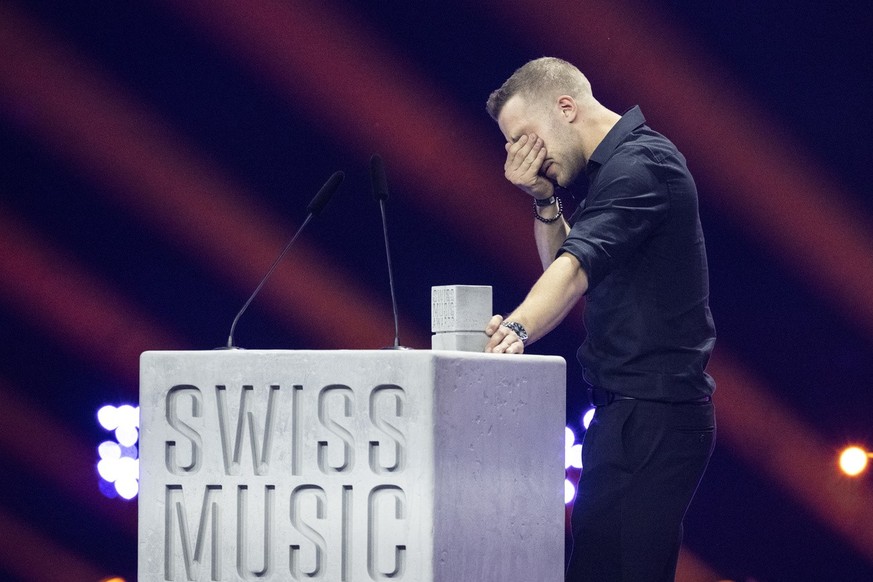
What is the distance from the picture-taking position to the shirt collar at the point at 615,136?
2.41 metres

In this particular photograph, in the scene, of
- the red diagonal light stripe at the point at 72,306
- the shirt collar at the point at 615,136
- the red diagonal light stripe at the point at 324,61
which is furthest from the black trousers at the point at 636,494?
the red diagonal light stripe at the point at 72,306

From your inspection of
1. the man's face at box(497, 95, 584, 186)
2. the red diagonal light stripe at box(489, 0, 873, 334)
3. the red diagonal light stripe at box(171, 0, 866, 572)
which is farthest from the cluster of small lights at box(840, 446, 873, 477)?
the man's face at box(497, 95, 584, 186)

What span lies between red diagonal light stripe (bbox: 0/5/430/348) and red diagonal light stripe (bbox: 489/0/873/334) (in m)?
1.07

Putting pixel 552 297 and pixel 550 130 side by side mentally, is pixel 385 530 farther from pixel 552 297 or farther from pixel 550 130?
pixel 550 130

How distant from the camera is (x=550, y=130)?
2.50 metres

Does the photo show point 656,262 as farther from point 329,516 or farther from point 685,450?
point 329,516

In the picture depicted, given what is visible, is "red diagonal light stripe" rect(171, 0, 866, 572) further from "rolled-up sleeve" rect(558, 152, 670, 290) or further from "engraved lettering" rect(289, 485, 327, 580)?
"engraved lettering" rect(289, 485, 327, 580)

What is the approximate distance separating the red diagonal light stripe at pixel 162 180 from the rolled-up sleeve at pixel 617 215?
6.62 feet

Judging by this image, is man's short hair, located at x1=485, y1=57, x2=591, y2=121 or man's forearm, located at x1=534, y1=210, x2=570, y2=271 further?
man's forearm, located at x1=534, y1=210, x2=570, y2=271

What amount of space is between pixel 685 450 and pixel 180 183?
2.40 meters

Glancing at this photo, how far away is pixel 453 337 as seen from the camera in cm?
215

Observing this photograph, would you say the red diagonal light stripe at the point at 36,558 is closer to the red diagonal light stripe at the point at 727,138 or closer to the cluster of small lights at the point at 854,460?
the red diagonal light stripe at the point at 727,138

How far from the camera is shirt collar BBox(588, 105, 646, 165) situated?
2.41 metres

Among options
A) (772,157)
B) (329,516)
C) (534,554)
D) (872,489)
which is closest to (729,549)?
(872,489)
